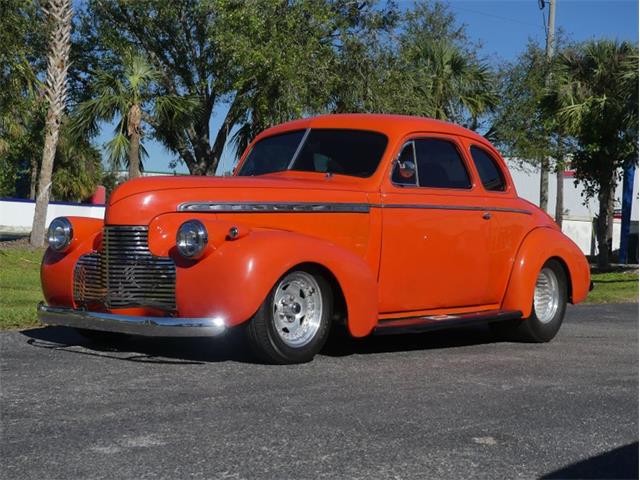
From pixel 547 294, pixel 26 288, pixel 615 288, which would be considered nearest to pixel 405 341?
pixel 547 294

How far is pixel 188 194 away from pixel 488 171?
10.5ft

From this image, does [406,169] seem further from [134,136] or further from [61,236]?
[134,136]

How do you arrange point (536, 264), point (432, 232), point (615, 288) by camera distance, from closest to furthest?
point (432, 232) < point (536, 264) < point (615, 288)

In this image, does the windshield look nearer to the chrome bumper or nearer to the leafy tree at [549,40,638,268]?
the chrome bumper

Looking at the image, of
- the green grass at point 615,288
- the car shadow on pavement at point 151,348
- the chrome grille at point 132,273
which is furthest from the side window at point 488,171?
the green grass at point 615,288

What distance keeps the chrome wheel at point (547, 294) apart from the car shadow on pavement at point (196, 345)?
0.53 m

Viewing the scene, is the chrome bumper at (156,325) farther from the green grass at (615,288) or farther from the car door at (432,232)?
the green grass at (615,288)

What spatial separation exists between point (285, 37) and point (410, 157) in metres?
16.0

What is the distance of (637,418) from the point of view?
5078 millimetres

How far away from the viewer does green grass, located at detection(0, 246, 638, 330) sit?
367 inches

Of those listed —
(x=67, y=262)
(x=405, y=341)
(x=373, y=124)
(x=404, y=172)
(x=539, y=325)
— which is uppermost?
(x=373, y=124)

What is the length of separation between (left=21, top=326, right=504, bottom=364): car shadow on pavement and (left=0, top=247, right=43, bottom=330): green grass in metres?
0.81

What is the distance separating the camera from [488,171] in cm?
869

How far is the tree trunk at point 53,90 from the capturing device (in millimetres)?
22234
